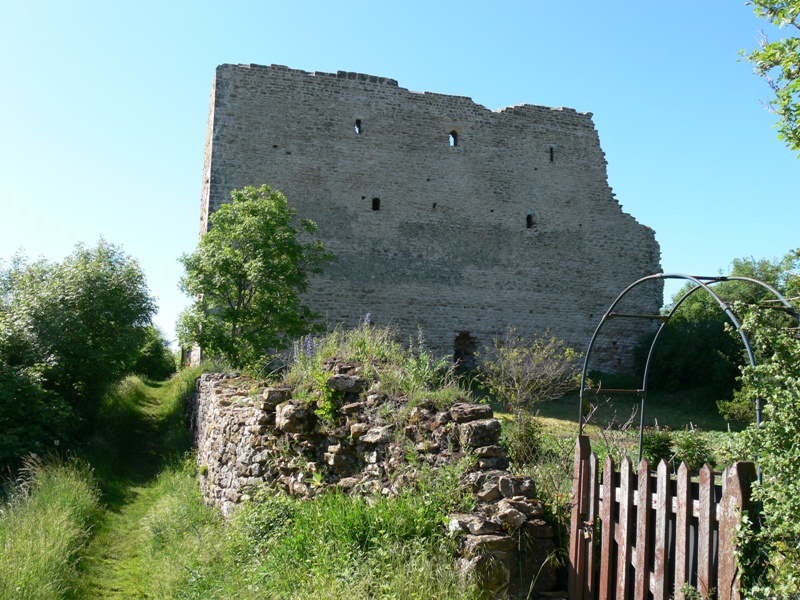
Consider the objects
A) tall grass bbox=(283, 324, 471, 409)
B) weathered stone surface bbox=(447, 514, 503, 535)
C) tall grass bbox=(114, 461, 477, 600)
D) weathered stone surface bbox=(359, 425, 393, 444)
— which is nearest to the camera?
tall grass bbox=(114, 461, 477, 600)

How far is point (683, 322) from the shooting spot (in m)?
21.3

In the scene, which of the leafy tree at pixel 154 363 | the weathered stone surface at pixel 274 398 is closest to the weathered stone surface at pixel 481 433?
the weathered stone surface at pixel 274 398

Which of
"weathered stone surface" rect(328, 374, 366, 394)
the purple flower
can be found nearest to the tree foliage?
the purple flower

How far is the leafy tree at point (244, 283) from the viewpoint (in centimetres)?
1409

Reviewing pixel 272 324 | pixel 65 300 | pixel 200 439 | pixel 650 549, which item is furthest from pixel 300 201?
pixel 650 549

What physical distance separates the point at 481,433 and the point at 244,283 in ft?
34.7

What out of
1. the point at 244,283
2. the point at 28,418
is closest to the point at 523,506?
the point at 28,418

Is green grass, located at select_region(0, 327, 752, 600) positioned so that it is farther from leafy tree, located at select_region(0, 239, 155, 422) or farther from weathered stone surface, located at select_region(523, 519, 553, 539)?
leafy tree, located at select_region(0, 239, 155, 422)

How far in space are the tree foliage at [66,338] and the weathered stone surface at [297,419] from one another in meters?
7.19

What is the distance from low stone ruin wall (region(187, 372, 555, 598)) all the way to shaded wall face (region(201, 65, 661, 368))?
1144 centimetres

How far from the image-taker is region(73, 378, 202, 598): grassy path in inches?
278

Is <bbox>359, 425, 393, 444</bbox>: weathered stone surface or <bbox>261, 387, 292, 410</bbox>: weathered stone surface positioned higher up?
<bbox>261, 387, 292, 410</bbox>: weathered stone surface

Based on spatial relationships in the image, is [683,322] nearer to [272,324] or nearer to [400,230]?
[400,230]

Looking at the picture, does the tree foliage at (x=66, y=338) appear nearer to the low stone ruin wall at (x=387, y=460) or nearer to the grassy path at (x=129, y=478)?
the grassy path at (x=129, y=478)
